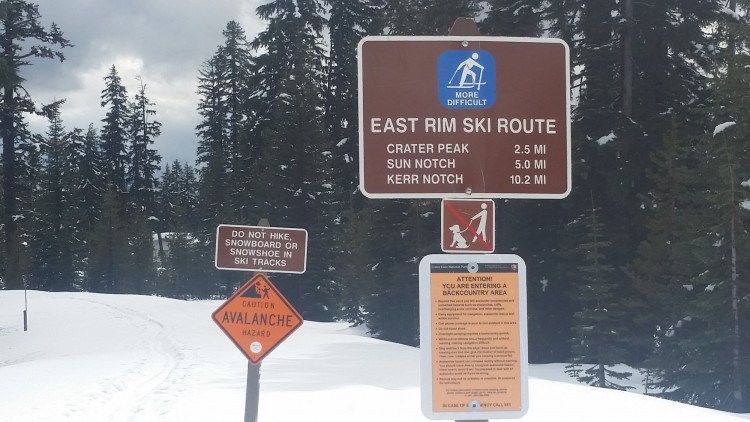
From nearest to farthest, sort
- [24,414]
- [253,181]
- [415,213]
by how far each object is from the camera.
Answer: [24,414] < [415,213] < [253,181]

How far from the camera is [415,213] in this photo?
99.5ft

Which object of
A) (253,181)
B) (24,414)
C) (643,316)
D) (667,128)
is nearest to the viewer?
(24,414)

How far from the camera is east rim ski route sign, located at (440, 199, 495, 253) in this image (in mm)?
3514

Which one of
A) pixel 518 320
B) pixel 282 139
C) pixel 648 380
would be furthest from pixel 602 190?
pixel 518 320

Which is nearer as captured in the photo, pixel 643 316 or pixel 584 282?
pixel 643 316

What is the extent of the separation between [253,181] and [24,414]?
→ 33628mm

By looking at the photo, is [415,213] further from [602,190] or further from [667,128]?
[667,128]

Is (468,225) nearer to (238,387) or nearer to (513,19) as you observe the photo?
(238,387)

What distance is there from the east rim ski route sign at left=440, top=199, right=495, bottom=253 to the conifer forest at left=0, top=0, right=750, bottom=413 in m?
18.1

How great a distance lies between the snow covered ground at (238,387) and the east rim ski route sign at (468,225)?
16.8 feet

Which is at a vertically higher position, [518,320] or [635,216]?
[635,216]

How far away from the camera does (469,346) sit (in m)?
3.42

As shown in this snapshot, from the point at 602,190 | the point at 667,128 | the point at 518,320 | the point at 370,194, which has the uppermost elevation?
the point at 667,128

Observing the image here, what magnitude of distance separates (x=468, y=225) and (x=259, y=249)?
3.46 m
